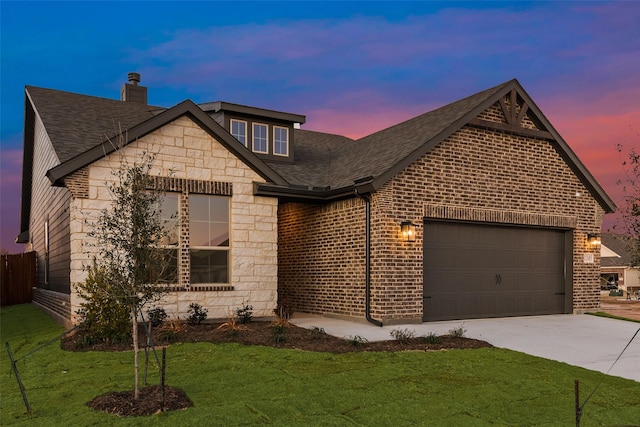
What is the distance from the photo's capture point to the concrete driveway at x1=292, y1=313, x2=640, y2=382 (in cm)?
952

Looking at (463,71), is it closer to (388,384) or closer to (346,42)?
(346,42)

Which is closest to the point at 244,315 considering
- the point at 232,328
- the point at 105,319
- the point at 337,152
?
the point at 232,328

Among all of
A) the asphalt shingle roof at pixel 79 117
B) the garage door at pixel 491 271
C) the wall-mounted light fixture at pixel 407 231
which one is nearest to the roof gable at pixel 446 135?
the wall-mounted light fixture at pixel 407 231

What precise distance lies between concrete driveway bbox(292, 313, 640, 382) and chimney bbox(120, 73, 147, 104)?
446 inches

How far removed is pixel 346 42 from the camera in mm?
16984

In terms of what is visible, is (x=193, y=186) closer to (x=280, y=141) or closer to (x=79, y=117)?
(x=79, y=117)

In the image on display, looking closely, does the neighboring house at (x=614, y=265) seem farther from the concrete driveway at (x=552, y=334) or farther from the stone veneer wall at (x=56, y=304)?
the stone veneer wall at (x=56, y=304)

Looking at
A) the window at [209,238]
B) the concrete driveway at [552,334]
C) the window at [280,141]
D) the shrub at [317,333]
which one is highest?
the window at [280,141]

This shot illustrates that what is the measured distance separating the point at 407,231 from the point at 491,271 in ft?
11.1

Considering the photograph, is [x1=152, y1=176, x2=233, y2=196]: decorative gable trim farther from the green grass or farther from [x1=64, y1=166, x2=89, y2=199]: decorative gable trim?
the green grass

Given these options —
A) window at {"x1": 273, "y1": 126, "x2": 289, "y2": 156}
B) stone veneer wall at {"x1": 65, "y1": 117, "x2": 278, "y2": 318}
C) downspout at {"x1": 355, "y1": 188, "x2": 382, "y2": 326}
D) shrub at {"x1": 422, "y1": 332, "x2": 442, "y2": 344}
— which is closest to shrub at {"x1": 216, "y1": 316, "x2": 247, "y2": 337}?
stone veneer wall at {"x1": 65, "y1": 117, "x2": 278, "y2": 318}

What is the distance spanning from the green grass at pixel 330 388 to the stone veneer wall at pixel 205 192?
2.70m

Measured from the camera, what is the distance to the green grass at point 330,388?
19.6ft

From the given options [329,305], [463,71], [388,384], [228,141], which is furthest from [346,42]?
[388,384]
